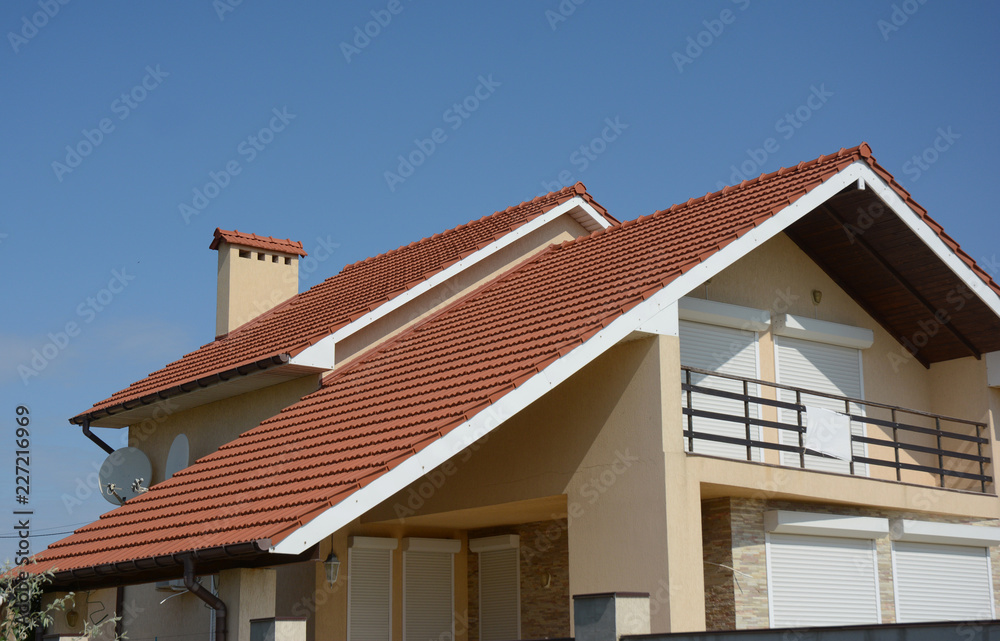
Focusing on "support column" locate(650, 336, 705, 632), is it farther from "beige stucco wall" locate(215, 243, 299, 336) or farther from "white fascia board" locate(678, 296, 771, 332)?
"beige stucco wall" locate(215, 243, 299, 336)

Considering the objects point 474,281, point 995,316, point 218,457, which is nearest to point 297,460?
point 218,457

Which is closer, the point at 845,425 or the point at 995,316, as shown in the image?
the point at 845,425

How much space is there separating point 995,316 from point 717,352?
4.59 m

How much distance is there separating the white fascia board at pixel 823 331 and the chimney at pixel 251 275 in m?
10.1

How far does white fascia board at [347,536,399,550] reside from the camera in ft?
52.5

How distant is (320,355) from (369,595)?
3.61 m

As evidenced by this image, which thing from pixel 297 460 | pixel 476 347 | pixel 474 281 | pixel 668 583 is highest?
pixel 474 281

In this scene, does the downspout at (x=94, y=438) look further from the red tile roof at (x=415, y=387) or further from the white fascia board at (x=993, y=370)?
the white fascia board at (x=993, y=370)

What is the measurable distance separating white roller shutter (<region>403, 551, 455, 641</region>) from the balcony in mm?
4629

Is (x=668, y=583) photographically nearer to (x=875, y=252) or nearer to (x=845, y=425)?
(x=845, y=425)

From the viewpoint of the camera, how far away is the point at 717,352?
15.3 meters

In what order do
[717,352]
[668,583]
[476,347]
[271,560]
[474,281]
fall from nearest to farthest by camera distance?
[271,560] < [668,583] < [476,347] < [717,352] < [474,281]

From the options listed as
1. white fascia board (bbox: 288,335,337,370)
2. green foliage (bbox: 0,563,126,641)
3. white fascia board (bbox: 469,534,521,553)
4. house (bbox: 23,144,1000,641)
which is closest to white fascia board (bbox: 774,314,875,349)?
house (bbox: 23,144,1000,641)

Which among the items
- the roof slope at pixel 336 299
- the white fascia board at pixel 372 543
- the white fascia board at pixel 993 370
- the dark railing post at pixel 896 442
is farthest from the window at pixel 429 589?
the white fascia board at pixel 993 370
